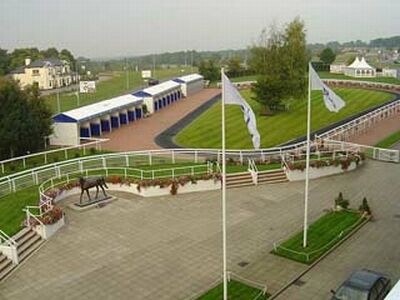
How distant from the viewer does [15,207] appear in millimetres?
20750

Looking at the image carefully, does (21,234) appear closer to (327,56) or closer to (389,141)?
(389,141)

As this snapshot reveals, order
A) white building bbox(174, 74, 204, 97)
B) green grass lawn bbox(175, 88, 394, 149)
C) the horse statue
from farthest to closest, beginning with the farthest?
white building bbox(174, 74, 204, 97) < green grass lawn bbox(175, 88, 394, 149) < the horse statue

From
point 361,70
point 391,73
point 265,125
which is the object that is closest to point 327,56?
point 361,70

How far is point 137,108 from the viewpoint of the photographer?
54312mm

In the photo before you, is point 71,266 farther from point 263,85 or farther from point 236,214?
point 263,85

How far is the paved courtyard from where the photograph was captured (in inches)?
594

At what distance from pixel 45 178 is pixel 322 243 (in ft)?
49.3

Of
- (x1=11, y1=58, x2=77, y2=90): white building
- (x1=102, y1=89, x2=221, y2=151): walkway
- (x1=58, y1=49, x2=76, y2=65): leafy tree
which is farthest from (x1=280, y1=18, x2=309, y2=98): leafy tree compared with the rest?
(x1=58, y1=49, x2=76, y2=65): leafy tree

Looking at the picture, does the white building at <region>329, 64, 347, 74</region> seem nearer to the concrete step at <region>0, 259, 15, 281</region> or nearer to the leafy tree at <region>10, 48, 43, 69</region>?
the leafy tree at <region>10, 48, 43, 69</region>

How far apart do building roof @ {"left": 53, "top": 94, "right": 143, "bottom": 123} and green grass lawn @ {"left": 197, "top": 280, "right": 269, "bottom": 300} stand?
28.8m

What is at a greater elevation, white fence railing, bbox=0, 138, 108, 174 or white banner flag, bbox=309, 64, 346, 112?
white banner flag, bbox=309, 64, 346, 112

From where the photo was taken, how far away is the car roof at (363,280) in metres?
13.0

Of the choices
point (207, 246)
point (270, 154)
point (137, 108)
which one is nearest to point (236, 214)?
point (207, 246)


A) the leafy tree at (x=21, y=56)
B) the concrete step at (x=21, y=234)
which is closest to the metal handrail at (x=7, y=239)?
the concrete step at (x=21, y=234)
